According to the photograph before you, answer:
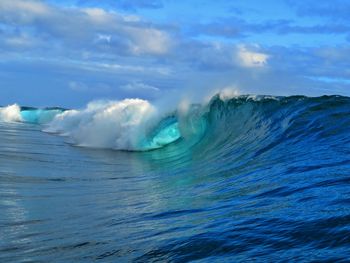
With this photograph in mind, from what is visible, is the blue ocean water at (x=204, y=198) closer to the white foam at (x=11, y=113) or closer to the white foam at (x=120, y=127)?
the white foam at (x=120, y=127)

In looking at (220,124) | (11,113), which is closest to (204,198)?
(220,124)

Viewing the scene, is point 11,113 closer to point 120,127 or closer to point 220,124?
point 120,127

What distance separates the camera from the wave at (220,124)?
1115cm

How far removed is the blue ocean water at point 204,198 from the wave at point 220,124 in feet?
0.24

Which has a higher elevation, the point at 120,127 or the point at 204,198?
the point at 120,127

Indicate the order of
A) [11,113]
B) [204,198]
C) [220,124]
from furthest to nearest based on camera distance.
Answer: [11,113] → [220,124] → [204,198]

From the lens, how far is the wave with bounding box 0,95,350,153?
11.1m

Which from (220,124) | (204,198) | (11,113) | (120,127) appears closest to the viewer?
(204,198)

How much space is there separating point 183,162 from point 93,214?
21.6 feet

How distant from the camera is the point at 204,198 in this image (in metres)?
6.56

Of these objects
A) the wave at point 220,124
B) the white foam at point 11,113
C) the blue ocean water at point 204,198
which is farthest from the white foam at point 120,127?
the white foam at point 11,113

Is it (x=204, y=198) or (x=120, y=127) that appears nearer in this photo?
(x=204, y=198)

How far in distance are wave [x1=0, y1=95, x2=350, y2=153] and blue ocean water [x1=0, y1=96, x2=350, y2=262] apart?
0.24 ft

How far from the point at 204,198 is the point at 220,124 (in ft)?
33.2
